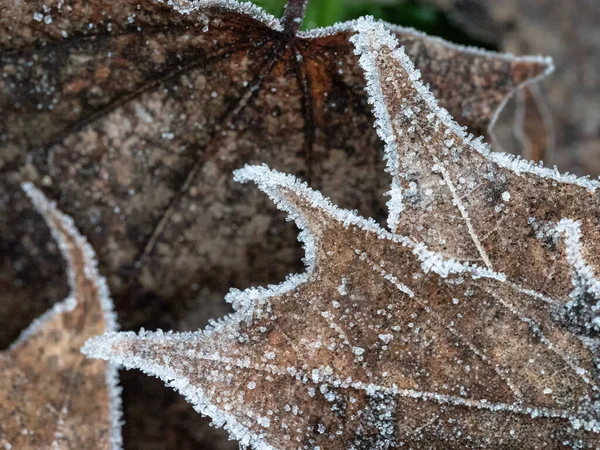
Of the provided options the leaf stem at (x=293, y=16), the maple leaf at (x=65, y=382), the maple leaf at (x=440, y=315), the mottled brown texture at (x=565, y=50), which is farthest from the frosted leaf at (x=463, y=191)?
the mottled brown texture at (x=565, y=50)

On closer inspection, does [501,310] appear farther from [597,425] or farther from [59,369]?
[59,369]

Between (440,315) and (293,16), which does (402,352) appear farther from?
(293,16)

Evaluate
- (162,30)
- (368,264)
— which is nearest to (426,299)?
(368,264)

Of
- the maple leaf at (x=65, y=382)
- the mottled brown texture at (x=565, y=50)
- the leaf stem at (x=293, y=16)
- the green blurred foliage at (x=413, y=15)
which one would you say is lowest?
the maple leaf at (x=65, y=382)

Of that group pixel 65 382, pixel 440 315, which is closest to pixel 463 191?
pixel 440 315

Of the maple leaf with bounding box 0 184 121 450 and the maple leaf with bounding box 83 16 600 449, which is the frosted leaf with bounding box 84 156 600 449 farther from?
the maple leaf with bounding box 0 184 121 450

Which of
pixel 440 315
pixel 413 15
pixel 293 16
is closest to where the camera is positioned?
pixel 440 315

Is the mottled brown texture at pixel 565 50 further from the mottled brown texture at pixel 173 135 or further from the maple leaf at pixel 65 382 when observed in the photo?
the maple leaf at pixel 65 382
